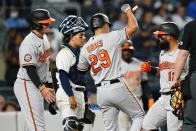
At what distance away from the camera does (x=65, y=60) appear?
11.3m

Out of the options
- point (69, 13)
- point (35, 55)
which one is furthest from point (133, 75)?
point (69, 13)

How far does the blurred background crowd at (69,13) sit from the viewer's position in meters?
17.0

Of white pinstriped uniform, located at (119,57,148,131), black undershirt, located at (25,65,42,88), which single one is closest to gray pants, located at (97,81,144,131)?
black undershirt, located at (25,65,42,88)

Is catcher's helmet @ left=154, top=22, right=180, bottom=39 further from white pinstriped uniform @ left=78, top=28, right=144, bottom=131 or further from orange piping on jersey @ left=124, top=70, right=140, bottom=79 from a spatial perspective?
orange piping on jersey @ left=124, top=70, right=140, bottom=79

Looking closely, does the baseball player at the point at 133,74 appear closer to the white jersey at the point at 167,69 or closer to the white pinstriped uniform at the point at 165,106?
the white pinstriped uniform at the point at 165,106

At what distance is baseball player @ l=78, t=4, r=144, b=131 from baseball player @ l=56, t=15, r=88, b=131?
0.14m

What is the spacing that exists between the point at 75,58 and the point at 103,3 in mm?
8042

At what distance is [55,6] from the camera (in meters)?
17.7

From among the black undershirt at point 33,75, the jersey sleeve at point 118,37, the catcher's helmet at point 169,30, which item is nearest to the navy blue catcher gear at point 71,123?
the black undershirt at point 33,75

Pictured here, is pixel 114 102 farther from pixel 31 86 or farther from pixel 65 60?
pixel 31 86

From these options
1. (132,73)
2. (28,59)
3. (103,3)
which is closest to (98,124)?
(132,73)

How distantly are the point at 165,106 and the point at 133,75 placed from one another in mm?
2792

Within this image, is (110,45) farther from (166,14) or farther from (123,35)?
(166,14)

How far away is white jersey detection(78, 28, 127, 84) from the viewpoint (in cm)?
1130
